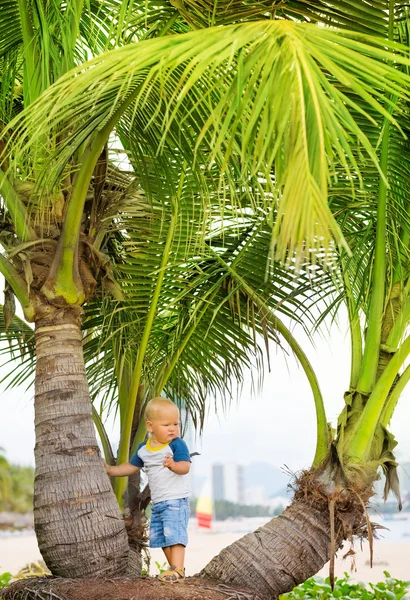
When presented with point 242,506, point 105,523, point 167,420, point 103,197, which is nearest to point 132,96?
point 103,197

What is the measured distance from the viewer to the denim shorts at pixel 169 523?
9.85 ft

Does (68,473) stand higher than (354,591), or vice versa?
(68,473)

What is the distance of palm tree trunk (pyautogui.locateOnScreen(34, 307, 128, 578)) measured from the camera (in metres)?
2.76

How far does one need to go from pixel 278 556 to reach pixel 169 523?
1.49 feet

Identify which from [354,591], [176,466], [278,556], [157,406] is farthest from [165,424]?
[354,591]

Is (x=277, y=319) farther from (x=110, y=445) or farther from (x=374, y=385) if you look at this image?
(x=110, y=445)

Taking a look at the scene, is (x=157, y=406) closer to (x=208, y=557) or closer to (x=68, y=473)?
(x=68, y=473)

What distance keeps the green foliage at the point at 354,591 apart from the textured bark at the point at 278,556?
119 cm

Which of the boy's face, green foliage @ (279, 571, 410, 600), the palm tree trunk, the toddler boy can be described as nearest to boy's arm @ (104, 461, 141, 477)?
the toddler boy

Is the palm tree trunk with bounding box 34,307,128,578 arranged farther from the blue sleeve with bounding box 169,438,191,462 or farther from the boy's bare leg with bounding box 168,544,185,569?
the blue sleeve with bounding box 169,438,191,462

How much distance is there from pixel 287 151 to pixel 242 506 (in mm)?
6101

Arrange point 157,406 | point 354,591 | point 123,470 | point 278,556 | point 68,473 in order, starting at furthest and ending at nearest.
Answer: point 354,591, point 123,470, point 157,406, point 278,556, point 68,473

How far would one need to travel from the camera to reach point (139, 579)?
2.78 metres

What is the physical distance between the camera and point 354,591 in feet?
14.5
